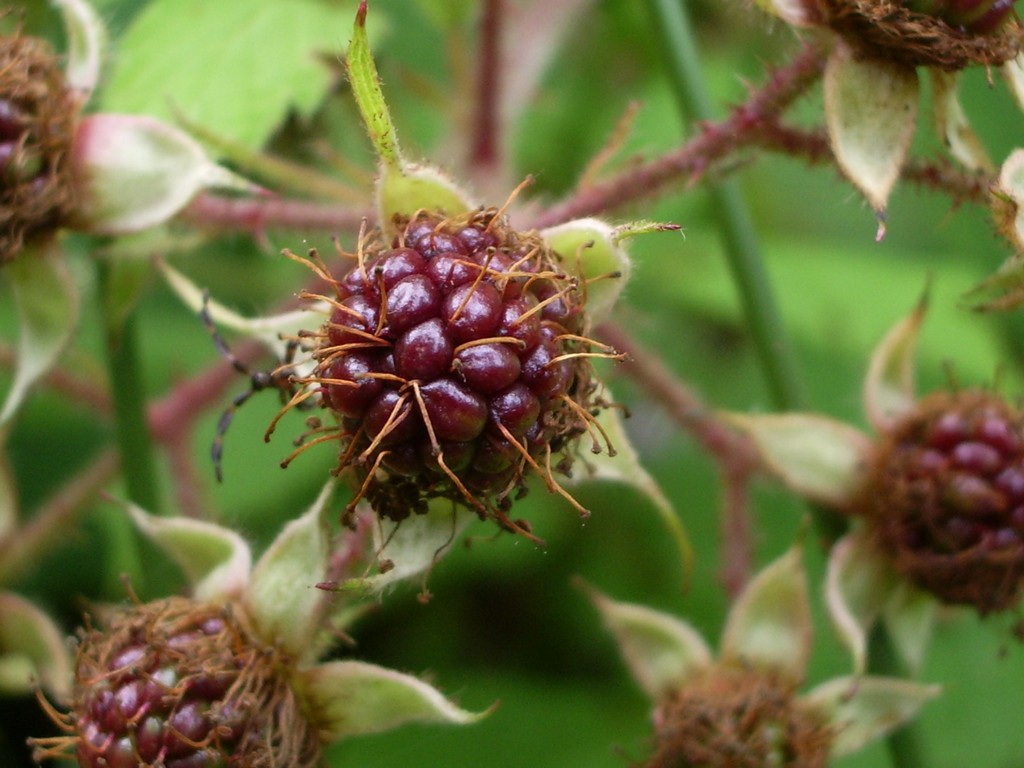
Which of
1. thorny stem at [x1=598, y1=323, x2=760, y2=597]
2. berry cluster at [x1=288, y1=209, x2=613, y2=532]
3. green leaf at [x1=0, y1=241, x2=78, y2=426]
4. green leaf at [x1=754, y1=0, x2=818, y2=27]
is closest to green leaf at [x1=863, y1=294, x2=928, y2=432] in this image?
thorny stem at [x1=598, y1=323, x2=760, y2=597]

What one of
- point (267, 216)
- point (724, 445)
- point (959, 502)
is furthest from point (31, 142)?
point (959, 502)

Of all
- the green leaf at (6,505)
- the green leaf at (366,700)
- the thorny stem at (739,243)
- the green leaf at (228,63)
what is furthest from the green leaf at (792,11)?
the green leaf at (6,505)

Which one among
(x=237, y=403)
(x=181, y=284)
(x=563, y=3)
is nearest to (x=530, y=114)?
(x=563, y=3)

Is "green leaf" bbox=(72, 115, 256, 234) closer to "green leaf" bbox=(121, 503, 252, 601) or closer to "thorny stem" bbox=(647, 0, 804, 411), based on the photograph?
"green leaf" bbox=(121, 503, 252, 601)

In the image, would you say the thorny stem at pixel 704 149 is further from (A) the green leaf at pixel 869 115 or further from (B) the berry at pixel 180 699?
(B) the berry at pixel 180 699

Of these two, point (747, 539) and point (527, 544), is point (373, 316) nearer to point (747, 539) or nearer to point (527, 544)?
point (747, 539)

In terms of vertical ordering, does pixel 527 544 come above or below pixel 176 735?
below

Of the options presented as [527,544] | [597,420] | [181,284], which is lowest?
[527,544]
